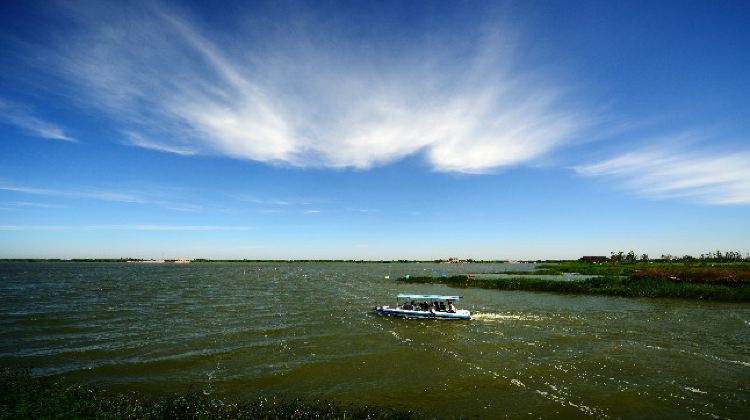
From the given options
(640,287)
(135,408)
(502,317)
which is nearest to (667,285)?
(640,287)

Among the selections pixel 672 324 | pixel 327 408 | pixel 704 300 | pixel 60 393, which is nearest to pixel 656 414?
pixel 327 408

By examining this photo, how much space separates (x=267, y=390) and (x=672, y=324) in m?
37.1

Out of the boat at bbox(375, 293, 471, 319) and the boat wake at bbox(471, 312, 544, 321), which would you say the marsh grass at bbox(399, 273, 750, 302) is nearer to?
the boat wake at bbox(471, 312, 544, 321)

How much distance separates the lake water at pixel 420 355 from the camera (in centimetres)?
1806

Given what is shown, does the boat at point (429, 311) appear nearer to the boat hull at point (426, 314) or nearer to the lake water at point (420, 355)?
the boat hull at point (426, 314)

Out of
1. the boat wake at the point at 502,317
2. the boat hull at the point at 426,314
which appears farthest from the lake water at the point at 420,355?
the boat hull at the point at 426,314

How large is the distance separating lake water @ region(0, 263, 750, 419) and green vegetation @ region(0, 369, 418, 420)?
7.54ft

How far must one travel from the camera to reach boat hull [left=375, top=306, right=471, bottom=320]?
38.3m

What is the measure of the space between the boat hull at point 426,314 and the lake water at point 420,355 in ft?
3.84

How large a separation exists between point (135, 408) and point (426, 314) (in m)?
29.4

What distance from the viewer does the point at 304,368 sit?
875 inches

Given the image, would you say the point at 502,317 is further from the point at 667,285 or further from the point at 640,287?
the point at 667,285

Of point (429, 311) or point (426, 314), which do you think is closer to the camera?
point (426, 314)

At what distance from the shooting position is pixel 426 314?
39.3m
